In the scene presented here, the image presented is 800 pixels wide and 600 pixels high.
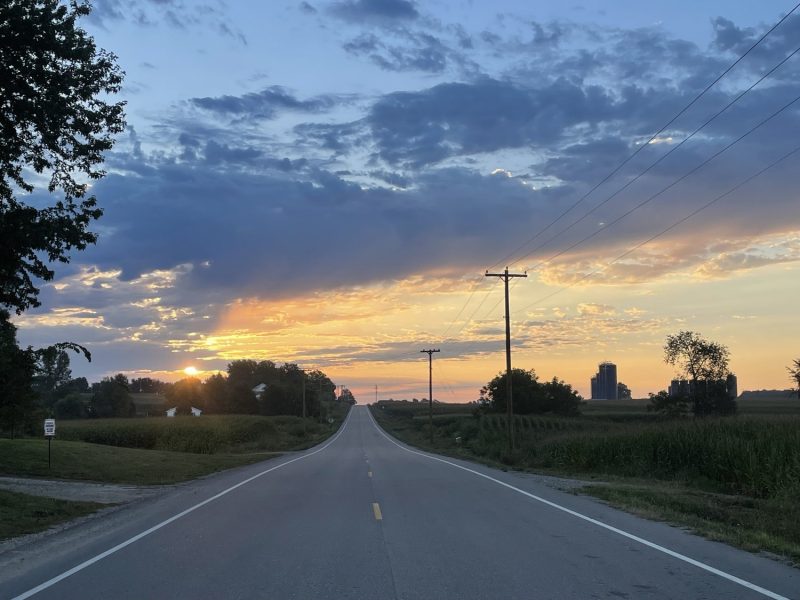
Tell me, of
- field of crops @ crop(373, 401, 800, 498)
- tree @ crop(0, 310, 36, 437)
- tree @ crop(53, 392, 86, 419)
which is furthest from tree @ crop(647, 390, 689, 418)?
tree @ crop(53, 392, 86, 419)

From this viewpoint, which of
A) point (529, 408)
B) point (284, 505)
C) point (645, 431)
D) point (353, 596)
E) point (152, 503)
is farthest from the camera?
point (529, 408)

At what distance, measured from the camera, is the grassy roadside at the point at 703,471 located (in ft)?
45.5

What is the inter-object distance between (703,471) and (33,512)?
23.1 metres

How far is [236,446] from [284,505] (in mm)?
50266

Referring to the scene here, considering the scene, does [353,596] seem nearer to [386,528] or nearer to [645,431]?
[386,528]

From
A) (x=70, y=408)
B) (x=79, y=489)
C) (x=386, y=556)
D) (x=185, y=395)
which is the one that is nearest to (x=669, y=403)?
(x=79, y=489)

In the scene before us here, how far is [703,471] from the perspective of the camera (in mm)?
27312

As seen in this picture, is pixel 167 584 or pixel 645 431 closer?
pixel 167 584

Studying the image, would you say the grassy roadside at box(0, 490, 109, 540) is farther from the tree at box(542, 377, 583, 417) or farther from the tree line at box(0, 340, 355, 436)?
the tree at box(542, 377, 583, 417)

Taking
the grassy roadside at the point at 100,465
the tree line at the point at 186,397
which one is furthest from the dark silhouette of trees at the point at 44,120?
the tree line at the point at 186,397

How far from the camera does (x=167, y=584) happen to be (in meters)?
8.32

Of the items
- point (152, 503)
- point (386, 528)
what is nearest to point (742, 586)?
point (386, 528)

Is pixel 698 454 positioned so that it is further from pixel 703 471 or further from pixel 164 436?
pixel 164 436

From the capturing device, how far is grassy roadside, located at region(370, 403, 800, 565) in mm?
13859
